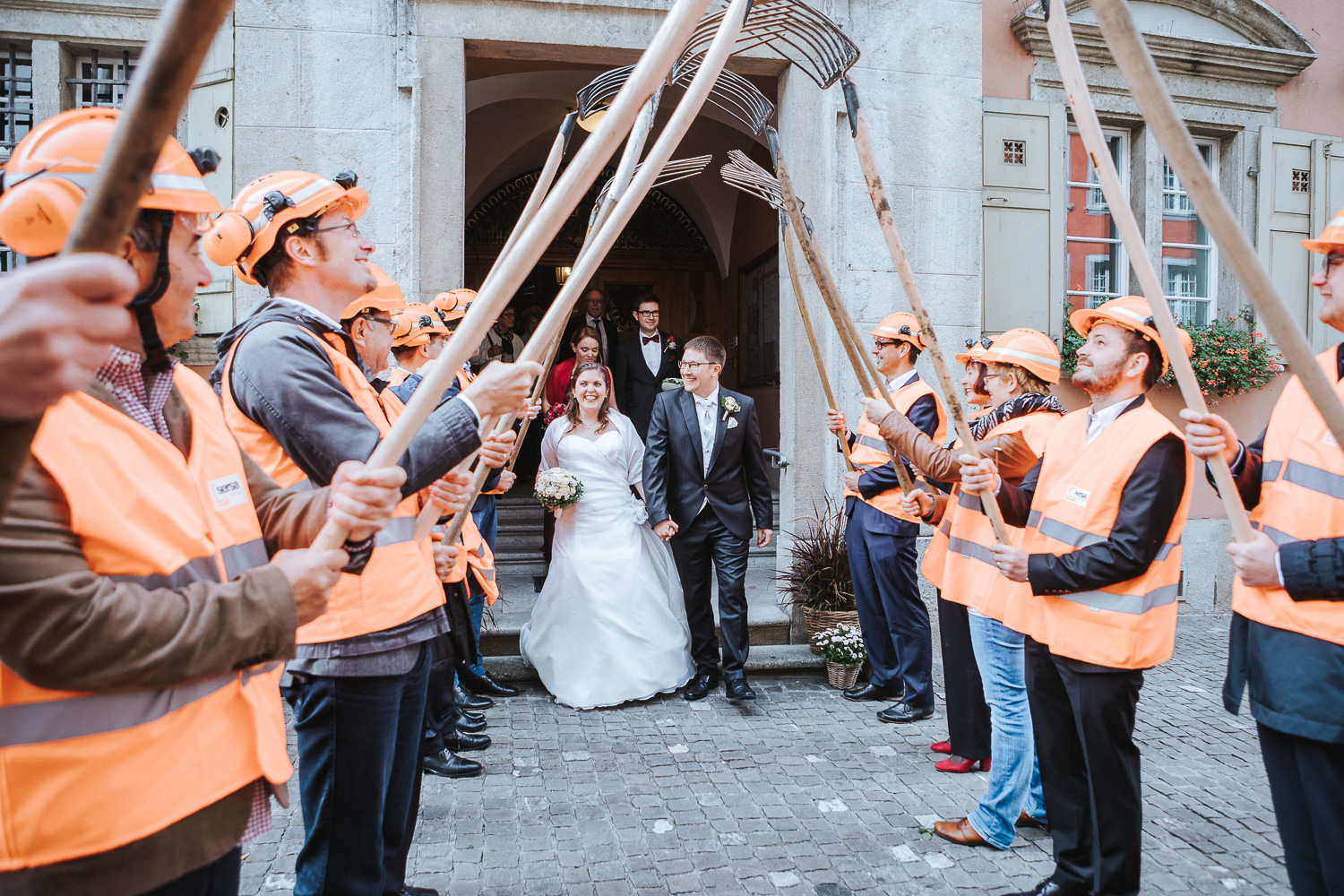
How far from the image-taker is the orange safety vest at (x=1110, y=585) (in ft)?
8.49

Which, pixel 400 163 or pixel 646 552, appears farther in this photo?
pixel 400 163

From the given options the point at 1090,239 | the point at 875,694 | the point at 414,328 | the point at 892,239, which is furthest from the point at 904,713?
the point at 1090,239

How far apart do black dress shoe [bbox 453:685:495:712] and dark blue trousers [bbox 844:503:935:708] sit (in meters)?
2.47

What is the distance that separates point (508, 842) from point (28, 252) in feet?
9.77

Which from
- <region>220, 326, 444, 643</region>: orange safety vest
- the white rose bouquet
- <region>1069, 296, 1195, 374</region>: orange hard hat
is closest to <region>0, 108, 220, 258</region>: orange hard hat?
<region>220, 326, 444, 643</region>: orange safety vest

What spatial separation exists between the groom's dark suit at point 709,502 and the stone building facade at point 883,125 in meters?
1.48

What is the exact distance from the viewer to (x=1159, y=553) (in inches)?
104

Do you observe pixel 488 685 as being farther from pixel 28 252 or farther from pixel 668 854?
pixel 28 252

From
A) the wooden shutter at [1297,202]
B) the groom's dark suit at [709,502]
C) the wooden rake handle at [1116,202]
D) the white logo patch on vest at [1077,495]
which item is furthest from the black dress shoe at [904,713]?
the wooden shutter at [1297,202]

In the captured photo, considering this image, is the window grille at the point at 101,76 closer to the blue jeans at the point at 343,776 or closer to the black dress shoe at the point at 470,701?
the black dress shoe at the point at 470,701

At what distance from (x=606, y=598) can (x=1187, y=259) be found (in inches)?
285

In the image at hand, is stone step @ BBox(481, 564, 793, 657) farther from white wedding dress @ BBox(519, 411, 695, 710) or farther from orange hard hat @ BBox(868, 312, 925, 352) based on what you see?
orange hard hat @ BBox(868, 312, 925, 352)

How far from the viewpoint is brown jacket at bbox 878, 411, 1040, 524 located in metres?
3.25

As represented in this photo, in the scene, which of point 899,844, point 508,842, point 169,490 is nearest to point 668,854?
point 508,842
